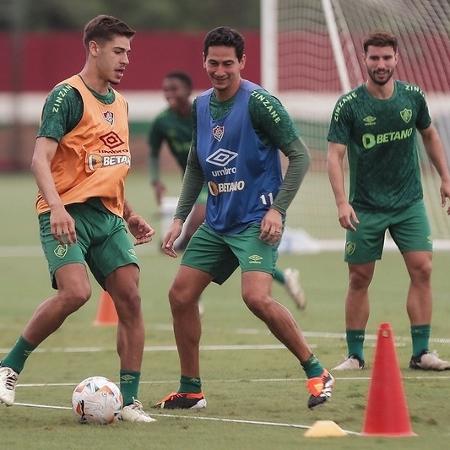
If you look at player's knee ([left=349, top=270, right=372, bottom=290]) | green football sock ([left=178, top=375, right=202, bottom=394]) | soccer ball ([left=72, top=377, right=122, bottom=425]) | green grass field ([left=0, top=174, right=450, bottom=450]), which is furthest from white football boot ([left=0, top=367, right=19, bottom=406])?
player's knee ([left=349, top=270, right=372, bottom=290])

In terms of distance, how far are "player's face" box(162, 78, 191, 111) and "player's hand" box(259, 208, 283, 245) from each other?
5351 millimetres

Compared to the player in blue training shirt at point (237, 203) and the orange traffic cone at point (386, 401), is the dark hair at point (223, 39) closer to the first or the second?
the player in blue training shirt at point (237, 203)

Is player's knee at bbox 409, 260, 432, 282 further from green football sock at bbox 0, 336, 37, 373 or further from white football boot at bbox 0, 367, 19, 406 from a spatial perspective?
white football boot at bbox 0, 367, 19, 406

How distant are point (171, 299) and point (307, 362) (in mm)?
874

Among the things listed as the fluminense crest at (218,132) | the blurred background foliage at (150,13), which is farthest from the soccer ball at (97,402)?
the blurred background foliage at (150,13)

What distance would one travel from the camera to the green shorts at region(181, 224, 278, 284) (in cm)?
835

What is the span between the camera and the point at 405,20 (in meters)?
18.8

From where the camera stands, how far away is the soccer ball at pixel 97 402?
789cm

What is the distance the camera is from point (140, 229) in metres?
8.62

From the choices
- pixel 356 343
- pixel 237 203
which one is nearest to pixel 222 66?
pixel 237 203

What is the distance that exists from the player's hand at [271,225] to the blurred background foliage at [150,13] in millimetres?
41682

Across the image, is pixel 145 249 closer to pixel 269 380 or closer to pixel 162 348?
pixel 162 348

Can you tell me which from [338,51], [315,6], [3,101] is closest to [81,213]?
[338,51]

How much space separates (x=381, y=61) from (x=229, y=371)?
234 cm
